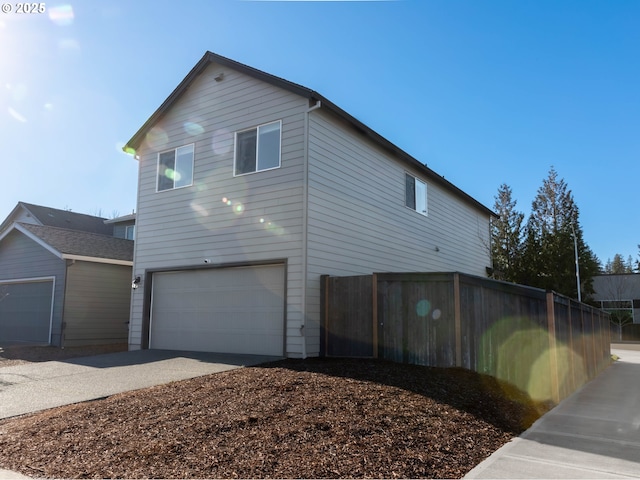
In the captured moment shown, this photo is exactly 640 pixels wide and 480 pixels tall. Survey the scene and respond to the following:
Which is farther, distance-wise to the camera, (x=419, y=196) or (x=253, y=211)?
(x=419, y=196)

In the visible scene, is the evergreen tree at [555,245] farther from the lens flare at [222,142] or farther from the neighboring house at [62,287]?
the neighboring house at [62,287]

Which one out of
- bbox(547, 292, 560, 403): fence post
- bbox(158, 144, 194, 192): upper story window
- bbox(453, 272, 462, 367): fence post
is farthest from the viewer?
bbox(158, 144, 194, 192): upper story window

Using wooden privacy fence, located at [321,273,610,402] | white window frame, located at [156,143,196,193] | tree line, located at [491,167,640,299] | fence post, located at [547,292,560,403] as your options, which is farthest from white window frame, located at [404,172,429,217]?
tree line, located at [491,167,640,299]

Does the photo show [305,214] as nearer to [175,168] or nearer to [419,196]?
[175,168]

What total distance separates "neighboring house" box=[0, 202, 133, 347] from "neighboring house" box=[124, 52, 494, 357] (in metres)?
3.34

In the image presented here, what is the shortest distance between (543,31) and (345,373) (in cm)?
873

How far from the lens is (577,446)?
5168mm

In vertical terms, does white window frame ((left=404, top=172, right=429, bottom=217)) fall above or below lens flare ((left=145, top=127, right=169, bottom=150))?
below

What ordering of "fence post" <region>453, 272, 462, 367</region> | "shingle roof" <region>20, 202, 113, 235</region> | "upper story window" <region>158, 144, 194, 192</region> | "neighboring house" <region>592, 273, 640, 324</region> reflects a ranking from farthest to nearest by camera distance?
"neighboring house" <region>592, 273, 640, 324</region> < "shingle roof" <region>20, 202, 113, 235</region> < "upper story window" <region>158, 144, 194, 192</region> < "fence post" <region>453, 272, 462, 367</region>

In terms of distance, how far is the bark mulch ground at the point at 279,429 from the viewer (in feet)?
13.5

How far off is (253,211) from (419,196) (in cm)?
668

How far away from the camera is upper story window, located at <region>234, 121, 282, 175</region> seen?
10859mm

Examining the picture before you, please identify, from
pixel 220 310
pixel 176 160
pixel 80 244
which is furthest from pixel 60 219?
pixel 220 310
